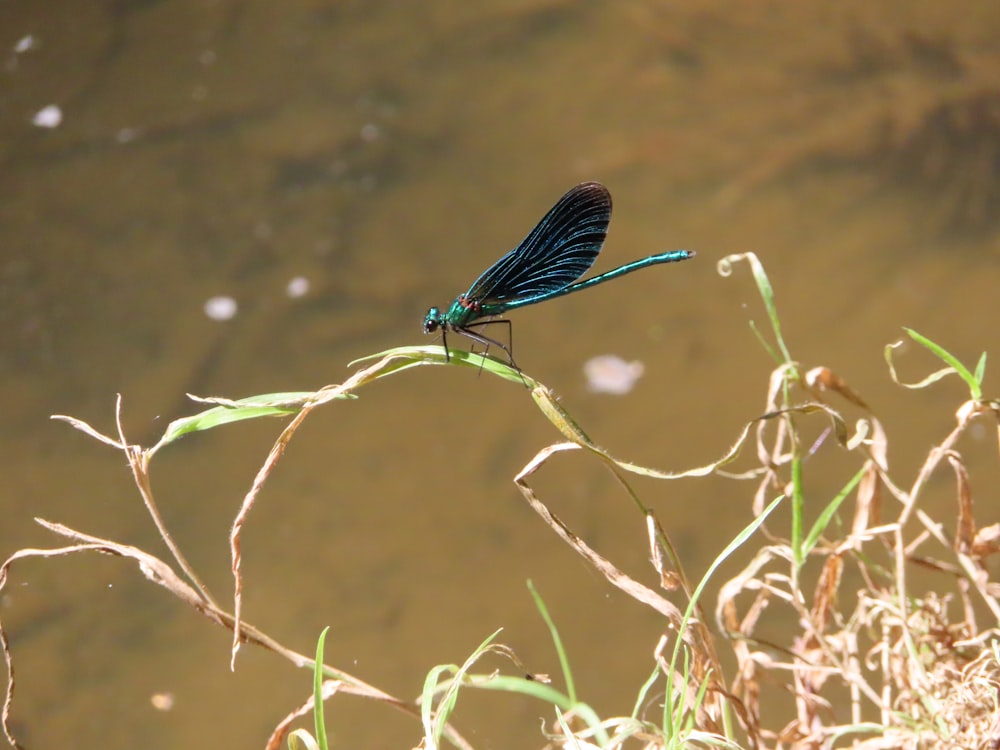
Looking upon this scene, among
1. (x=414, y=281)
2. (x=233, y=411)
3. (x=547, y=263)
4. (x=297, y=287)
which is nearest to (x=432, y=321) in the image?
(x=547, y=263)

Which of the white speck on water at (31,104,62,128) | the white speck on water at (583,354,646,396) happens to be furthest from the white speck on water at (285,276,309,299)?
the white speck on water at (31,104,62,128)

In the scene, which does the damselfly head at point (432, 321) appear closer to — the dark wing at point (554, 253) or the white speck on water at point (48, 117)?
the dark wing at point (554, 253)

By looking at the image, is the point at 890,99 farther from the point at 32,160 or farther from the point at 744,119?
the point at 32,160

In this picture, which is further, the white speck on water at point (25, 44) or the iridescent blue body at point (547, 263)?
the white speck on water at point (25, 44)

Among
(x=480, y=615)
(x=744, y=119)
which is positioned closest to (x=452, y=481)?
(x=480, y=615)

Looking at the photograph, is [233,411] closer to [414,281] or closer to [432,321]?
[432,321]

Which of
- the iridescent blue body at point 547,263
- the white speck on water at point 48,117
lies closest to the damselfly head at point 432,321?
the iridescent blue body at point 547,263
